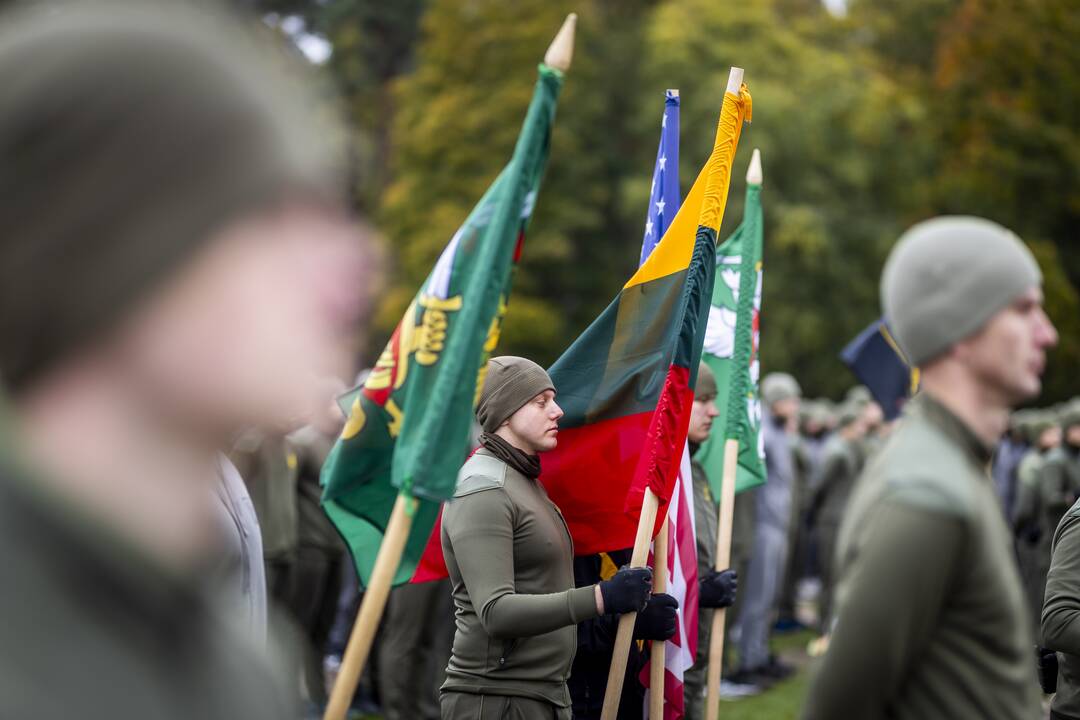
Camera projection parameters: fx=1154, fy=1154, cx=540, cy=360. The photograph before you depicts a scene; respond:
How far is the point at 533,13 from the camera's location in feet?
104

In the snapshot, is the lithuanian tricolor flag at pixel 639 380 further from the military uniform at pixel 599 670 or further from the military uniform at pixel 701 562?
the military uniform at pixel 701 562

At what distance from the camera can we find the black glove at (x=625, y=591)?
12.8 ft

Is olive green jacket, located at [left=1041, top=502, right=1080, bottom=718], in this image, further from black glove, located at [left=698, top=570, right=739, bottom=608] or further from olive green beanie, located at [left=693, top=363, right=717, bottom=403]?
olive green beanie, located at [left=693, top=363, right=717, bottom=403]

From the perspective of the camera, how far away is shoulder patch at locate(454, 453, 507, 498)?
4.12 meters

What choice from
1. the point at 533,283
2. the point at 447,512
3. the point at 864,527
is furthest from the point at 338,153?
the point at 533,283

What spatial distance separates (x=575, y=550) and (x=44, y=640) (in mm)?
3842

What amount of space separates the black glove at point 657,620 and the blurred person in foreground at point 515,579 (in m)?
0.05

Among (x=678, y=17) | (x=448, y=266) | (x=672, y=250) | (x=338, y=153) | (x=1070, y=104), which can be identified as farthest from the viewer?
(x=678, y=17)

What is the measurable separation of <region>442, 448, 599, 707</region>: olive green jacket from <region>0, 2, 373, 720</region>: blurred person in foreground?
9.46 ft

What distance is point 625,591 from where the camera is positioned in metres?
3.90

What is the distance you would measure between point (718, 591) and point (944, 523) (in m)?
3.11

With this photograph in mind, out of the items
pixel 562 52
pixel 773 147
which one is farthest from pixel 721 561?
pixel 773 147

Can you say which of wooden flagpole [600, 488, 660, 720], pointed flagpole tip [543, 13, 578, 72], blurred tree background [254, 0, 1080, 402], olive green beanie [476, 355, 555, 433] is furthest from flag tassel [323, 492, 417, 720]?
blurred tree background [254, 0, 1080, 402]

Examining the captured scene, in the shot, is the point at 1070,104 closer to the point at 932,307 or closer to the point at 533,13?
the point at 533,13
